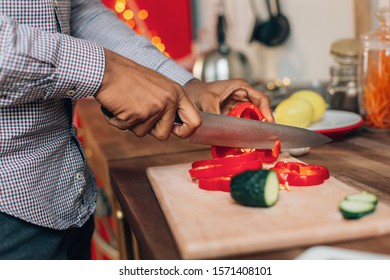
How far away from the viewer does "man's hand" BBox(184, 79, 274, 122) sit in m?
1.29

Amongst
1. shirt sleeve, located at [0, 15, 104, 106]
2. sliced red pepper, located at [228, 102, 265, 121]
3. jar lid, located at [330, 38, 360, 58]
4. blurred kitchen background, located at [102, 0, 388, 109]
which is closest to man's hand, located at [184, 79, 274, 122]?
sliced red pepper, located at [228, 102, 265, 121]

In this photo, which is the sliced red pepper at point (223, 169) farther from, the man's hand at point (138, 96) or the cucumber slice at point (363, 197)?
the cucumber slice at point (363, 197)

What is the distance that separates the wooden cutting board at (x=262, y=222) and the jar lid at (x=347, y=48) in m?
0.76

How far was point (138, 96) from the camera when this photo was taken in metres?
0.99

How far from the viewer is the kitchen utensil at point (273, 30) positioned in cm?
244

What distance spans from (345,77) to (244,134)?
0.62 m

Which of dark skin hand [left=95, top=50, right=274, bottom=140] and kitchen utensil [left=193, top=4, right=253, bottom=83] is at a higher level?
dark skin hand [left=95, top=50, right=274, bottom=140]

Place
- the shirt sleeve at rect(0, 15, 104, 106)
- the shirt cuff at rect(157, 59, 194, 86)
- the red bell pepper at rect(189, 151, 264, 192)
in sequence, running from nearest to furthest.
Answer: the shirt sleeve at rect(0, 15, 104, 106) → the red bell pepper at rect(189, 151, 264, 192) → the shirt cuff at rect(157, 59, 194, 86)

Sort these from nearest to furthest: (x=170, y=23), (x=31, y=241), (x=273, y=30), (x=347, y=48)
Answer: (x=31, y=241) → (x=347, y=48) → (x=273, y=30) → (x=170, y=23)

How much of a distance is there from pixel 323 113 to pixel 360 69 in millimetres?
149

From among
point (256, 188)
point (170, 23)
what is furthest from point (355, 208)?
point (170, 23)

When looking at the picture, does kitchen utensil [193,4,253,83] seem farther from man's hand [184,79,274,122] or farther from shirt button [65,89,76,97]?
shirt button [65,89,76,97]

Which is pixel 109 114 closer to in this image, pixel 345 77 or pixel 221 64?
pixel 345 77

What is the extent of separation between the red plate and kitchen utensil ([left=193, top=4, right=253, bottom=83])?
31.4 inches
